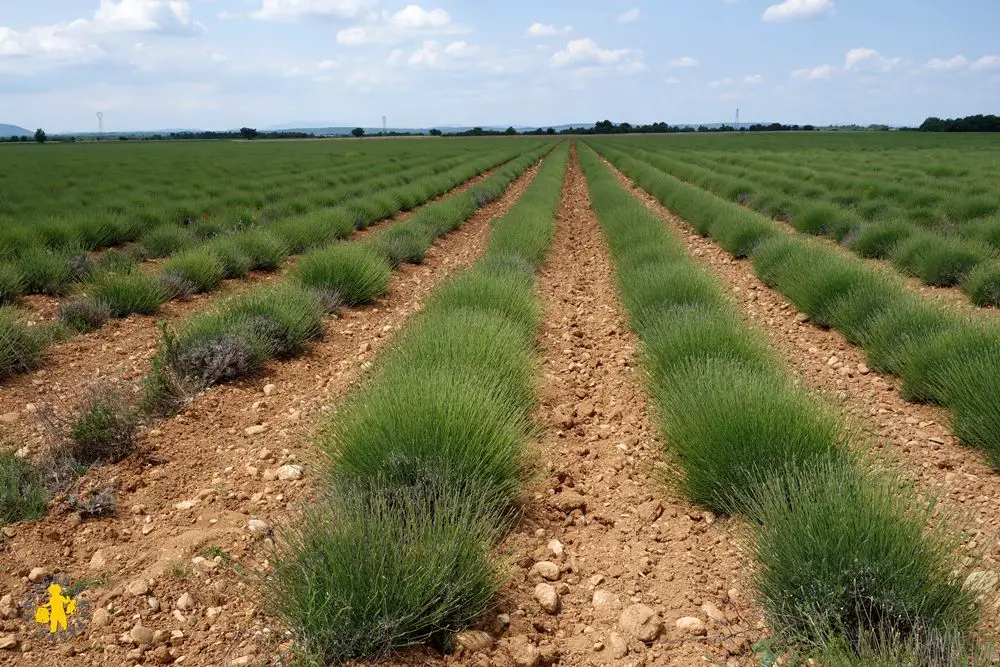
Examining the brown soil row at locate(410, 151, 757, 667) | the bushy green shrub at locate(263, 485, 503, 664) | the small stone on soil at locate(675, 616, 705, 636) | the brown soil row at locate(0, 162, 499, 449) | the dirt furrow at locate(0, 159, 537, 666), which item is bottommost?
the brown soil row at locate(410, 151, 757, 667)

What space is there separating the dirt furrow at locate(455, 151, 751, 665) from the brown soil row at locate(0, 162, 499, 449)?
3.02 metres

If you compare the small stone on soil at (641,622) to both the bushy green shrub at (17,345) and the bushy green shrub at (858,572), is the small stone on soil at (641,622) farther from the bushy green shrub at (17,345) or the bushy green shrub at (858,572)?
the bushy green shrub at (17,345)

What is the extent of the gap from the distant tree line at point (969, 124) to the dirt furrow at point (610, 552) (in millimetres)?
93360

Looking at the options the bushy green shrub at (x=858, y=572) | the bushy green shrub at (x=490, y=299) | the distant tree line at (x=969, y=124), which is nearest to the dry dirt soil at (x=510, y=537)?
the bushy green shrub at (x=858, y=572)

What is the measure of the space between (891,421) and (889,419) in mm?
33

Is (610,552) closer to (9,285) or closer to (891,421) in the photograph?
(891,421)

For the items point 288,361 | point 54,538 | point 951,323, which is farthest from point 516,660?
point 951,323

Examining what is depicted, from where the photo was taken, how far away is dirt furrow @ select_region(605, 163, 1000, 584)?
10.7 ft

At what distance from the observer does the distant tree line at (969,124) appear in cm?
7919

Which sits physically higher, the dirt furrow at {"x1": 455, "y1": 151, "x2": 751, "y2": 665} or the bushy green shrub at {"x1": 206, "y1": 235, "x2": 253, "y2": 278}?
the bushy green shrub at {"x1": 206, "y1": 235, "x2": 253, "y2": 278}

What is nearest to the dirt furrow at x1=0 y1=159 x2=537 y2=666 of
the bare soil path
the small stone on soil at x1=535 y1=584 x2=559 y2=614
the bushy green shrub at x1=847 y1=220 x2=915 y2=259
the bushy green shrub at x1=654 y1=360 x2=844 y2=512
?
the small stone on soil at x1=535 y1=584 x2=559 y2=614

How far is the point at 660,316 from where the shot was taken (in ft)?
19.2

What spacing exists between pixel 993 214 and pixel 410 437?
12.3 m

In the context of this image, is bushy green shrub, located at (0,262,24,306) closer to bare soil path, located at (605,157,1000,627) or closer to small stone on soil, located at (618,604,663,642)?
small stone on soil, located at (618,604,663,642)
